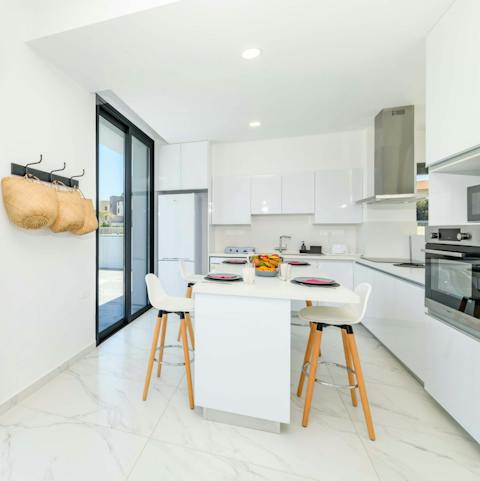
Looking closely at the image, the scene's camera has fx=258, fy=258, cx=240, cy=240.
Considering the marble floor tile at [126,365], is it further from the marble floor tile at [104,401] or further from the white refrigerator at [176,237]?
the white refrigerator at [176,237]

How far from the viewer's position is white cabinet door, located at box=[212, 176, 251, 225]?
13.2 ft

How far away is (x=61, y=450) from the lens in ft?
4.72

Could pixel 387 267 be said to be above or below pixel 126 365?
above

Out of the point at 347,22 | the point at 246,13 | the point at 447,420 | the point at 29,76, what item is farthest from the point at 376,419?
the point at 29,76

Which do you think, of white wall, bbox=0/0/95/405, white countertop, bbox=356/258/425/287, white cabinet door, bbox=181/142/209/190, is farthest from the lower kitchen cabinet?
white wall, bbox=0/0/95/405

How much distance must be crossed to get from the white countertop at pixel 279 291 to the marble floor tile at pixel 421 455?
0.88 metres

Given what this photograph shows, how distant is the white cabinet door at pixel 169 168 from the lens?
4.04 meters

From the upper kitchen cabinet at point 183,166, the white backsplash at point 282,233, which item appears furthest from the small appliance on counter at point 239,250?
the upper kitchen cabinet at point 183,166

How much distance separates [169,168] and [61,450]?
349 centimetres

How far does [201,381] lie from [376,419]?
1183mm

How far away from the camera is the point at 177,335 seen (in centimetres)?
302

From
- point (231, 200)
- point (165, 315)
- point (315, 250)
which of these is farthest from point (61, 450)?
point (315, 250)

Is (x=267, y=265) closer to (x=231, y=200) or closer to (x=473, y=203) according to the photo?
(x=473, y=203)

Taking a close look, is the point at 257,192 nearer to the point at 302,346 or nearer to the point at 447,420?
the point at 302,346
